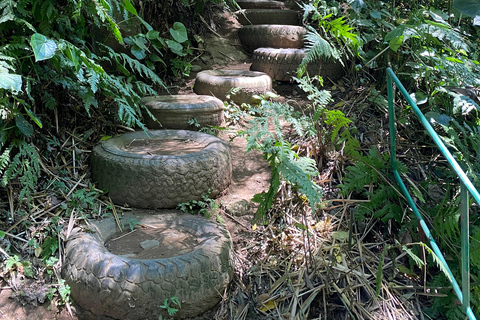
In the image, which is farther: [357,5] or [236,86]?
[236,86]

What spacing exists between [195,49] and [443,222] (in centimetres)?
414

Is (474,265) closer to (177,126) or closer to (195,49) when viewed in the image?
(177,126)

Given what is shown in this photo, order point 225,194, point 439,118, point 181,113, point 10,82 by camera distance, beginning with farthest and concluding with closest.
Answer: point 181,113
point 225,194
point 439,118
point 10,82

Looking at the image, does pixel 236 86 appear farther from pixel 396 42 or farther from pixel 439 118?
pixel 439 118

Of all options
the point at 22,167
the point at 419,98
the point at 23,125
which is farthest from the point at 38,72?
the point at 419,98

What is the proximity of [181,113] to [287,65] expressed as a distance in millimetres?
1712

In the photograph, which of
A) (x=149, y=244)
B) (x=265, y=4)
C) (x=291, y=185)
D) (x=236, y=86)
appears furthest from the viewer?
(x=265, y=4)

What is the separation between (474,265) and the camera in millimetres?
2311

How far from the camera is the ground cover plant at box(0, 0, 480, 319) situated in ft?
7.79

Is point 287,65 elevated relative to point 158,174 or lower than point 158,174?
elevated

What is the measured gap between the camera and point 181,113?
12.3 ft

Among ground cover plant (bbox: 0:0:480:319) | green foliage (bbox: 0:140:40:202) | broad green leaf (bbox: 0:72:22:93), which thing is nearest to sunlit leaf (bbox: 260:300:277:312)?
ground cover plant (bbox: 0:0:480:319)

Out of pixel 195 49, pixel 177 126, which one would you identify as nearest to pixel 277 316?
pixel 177 126

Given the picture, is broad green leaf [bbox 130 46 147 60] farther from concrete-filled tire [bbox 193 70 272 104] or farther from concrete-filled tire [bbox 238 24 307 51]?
concrete-filled tire [bbox 238 24 307 51]
